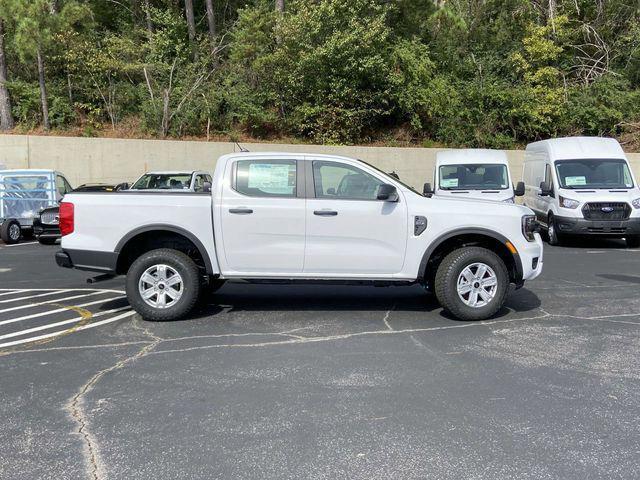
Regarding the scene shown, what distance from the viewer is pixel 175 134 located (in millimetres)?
24203

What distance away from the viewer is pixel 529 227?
6898mm

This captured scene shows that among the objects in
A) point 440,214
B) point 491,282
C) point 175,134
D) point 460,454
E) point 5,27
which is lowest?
point 460,454

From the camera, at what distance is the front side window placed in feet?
22.6

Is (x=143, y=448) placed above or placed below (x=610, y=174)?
below

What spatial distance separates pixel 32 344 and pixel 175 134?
19.1 m

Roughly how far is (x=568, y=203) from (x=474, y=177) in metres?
2.23

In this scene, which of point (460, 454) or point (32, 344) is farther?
point (32, 344)

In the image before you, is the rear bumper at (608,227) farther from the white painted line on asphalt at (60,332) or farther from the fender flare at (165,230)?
the white painted line on asphalt at (60,332)

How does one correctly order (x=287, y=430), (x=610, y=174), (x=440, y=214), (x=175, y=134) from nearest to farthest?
(x=287, y=430) → (x=440, y=214) → (x=610, y=174) → (x=175, y=134)

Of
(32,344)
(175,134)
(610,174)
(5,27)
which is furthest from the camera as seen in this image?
(175,134)

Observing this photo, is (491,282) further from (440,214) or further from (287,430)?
(287,430)

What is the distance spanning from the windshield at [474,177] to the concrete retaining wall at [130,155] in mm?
8744

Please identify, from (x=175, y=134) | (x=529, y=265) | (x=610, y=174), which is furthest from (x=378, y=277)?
(x=175, y=134)

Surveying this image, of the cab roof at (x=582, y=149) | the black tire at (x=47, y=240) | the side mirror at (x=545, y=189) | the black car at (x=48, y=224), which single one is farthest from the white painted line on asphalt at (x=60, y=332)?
the cab roof at (x=582, y=149)
